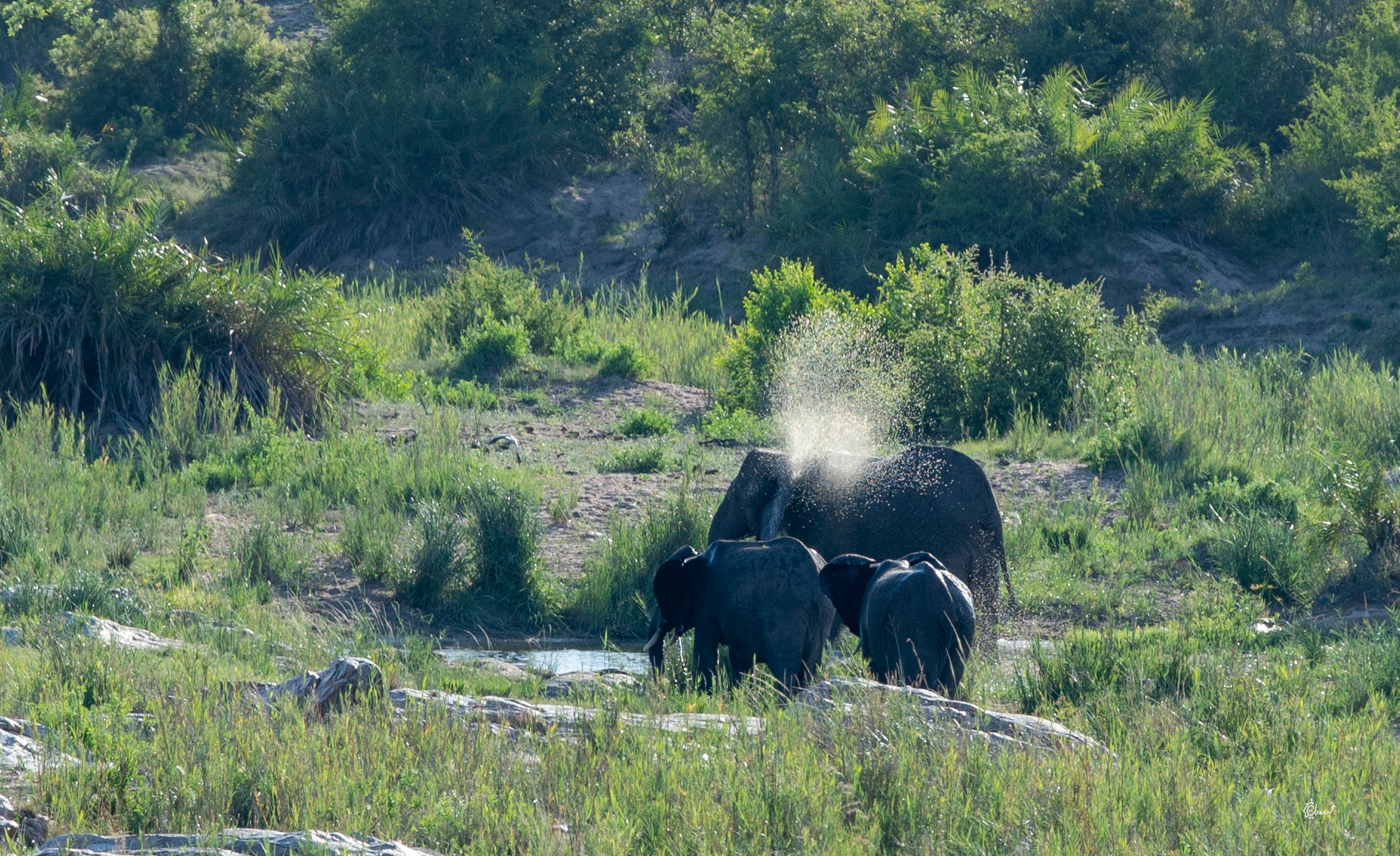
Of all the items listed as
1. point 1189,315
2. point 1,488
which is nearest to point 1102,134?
point 1189,315

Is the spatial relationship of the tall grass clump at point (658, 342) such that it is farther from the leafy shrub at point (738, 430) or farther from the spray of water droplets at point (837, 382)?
the leafy shrub at point (738, 430)

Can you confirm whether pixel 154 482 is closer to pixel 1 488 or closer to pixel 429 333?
pixel 1 488

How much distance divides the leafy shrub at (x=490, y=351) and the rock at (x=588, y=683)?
27.4ft

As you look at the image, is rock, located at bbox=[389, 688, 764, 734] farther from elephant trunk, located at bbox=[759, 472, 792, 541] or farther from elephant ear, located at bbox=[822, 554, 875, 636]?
elephant trunk, located at bbox=[759, 472, 792, 541]

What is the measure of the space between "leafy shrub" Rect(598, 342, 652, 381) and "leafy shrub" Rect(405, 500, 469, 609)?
6.10 meters

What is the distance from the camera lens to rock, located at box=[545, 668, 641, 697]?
Answer: 650 cm

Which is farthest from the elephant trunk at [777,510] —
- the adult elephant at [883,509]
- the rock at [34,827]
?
the rock at [34,827]

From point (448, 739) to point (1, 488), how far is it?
18.8 feet

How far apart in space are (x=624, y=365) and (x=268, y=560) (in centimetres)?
660

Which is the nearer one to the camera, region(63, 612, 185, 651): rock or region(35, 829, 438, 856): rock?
region(35, 829, 438, 856): rock

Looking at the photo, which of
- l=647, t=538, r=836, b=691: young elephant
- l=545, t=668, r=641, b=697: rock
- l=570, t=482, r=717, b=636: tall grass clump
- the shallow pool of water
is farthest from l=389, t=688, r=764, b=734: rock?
l=570, t=482, r=717, b=636: tall grass clump

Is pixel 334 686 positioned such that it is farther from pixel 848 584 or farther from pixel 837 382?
pixel 837 382

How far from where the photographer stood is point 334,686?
5.65m

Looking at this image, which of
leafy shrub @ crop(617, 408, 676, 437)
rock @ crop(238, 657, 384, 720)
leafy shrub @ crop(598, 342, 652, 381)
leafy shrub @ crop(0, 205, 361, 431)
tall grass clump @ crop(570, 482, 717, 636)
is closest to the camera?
rock @ crop(238, 657, 384, 720)
